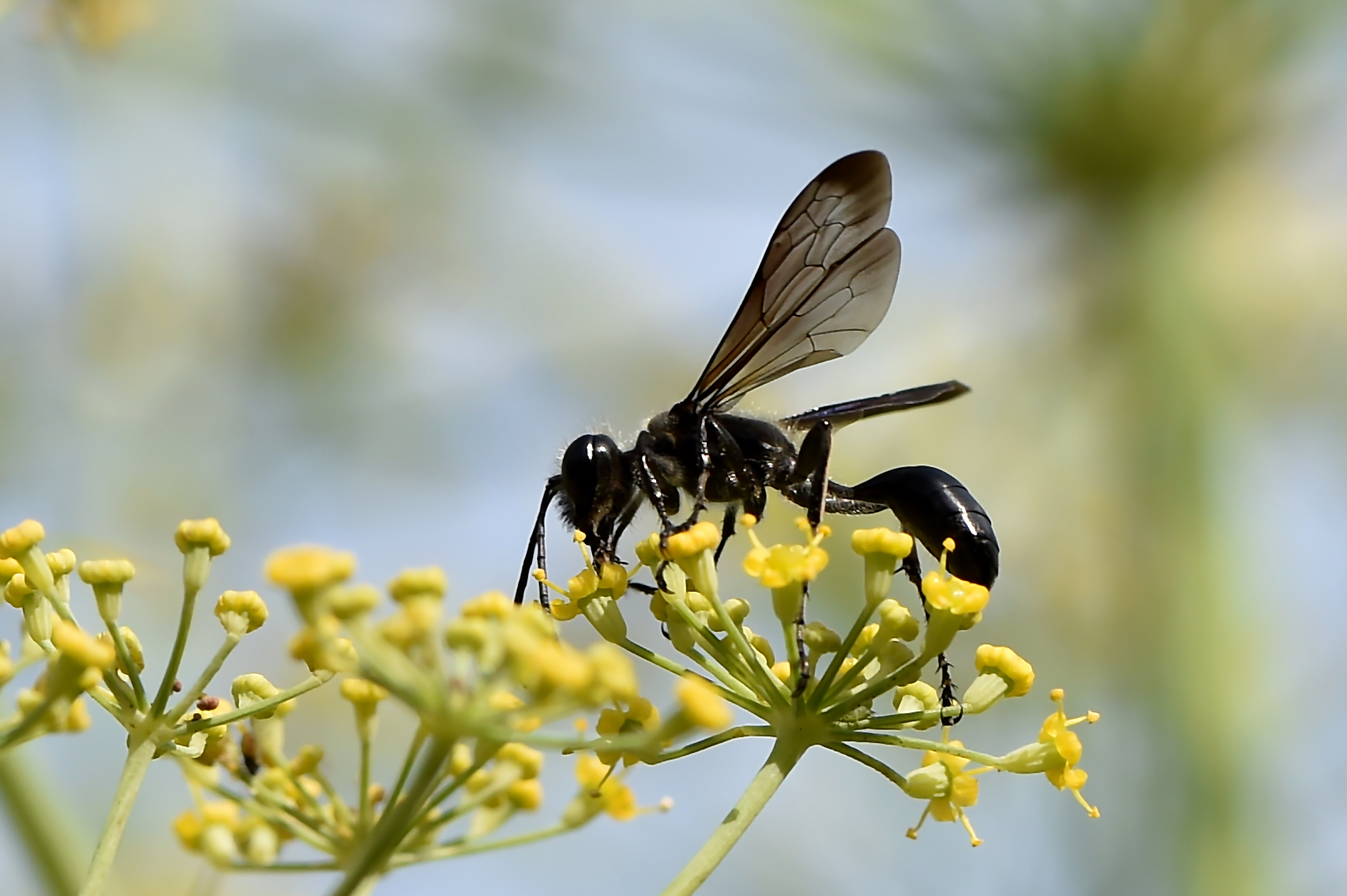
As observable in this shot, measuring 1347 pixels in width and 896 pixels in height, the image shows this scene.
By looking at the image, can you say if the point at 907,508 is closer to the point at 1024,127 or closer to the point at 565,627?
the point at 565,627

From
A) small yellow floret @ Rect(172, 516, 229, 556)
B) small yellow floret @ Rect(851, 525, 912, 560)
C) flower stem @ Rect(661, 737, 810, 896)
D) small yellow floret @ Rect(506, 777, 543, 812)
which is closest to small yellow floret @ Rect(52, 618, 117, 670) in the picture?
small yellow floret @ Rect(172, 516, 229, 556)

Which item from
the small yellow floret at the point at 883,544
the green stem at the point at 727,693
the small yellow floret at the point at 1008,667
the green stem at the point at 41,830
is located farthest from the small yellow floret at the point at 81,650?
the small yellow floret at the point at 1008,667

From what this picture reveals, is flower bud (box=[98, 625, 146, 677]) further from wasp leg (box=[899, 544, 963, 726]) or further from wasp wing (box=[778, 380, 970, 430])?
wasp wing (box=[778, 380, 970, 430])

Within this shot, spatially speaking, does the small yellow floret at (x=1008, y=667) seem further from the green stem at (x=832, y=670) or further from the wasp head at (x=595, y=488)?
the wasp head at (x=595, y=488)

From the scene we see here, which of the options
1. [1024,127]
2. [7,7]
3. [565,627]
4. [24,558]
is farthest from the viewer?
[1024,127]

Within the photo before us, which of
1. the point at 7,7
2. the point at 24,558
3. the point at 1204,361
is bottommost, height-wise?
the point at 24,558

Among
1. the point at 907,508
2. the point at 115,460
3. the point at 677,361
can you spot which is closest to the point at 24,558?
the point at 907,508
